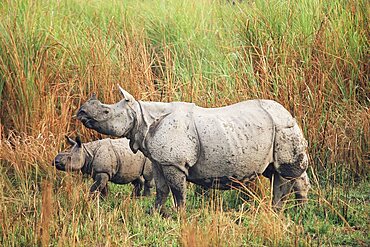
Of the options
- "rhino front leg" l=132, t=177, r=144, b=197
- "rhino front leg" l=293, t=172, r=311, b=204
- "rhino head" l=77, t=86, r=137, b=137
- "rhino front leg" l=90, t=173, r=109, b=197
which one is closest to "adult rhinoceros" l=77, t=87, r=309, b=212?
"rhino head" l=77, t=86, r=137, b=137

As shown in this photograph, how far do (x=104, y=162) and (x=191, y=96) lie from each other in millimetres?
1356

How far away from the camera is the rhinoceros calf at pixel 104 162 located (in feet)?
21.4

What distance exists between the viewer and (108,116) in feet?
19.0

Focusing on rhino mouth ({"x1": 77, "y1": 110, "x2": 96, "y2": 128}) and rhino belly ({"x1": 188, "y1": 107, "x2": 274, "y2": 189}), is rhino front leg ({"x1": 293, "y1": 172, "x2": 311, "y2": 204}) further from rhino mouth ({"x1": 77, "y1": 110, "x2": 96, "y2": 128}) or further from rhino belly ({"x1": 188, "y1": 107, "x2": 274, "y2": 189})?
rhino mouth ({"x1": 77, "y1": 110, "x2": 96, "y2": 128})

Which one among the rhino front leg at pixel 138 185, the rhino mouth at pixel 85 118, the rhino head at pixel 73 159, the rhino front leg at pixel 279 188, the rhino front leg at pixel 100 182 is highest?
the rhino mouth at pixel 85 118

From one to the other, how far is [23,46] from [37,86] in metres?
0.39

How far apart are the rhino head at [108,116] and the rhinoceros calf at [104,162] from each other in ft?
2.46

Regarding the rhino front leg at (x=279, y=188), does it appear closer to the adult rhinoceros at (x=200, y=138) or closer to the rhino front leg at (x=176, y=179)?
the adult rhinoceros at (x=200, y=138)

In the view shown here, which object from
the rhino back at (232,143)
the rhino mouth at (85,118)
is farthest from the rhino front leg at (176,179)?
the rhino mouth at (85,118)

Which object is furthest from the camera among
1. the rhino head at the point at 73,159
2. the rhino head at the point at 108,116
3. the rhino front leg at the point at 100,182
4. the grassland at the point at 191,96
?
the rhino front leg at the point at 100,182

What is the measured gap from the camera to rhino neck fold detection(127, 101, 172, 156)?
5859 millimetres

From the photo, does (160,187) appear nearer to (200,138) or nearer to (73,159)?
(200,138)

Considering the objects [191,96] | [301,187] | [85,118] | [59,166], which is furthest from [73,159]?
[301,187]

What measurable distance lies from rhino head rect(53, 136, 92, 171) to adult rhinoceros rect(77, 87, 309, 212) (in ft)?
2.43
